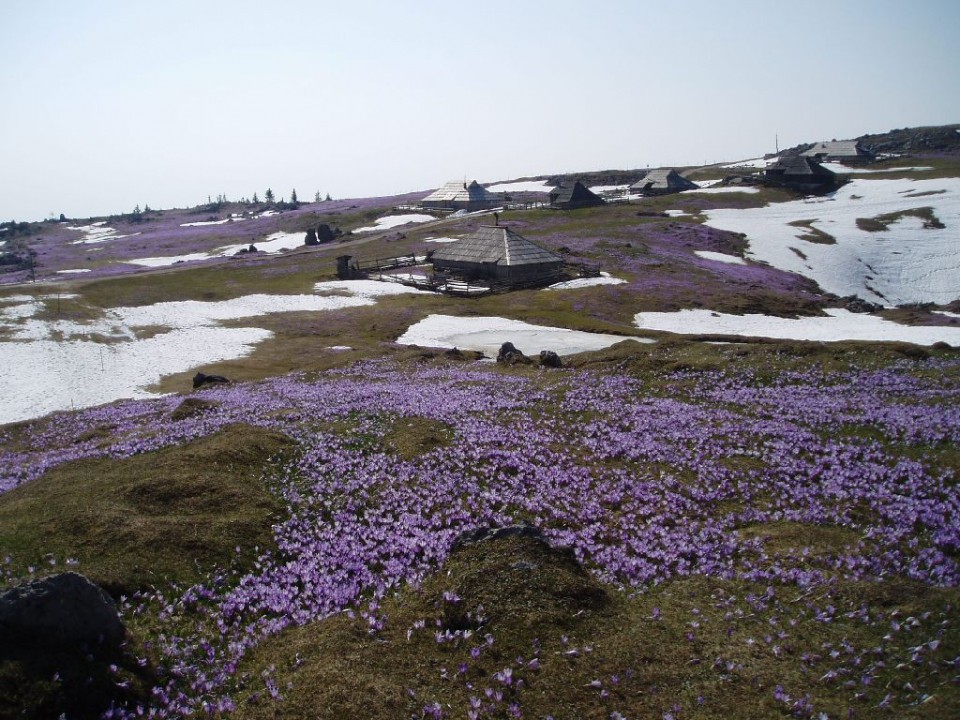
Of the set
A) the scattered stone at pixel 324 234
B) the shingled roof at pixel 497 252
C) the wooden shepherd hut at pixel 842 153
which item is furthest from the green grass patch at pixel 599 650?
the wooden shepherd hut at pixel 842 153

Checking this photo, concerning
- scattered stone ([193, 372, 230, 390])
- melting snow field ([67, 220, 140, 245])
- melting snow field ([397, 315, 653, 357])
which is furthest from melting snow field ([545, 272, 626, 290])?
melting snow field ([67, 220, 140, 245])

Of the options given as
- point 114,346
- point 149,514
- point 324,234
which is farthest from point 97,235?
point 149,514

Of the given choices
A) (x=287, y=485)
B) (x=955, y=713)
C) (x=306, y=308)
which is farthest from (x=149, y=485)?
(x=306, y=308)

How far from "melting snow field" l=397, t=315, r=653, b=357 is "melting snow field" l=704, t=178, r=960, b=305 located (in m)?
48.0

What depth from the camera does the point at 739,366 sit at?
31391 millimetres

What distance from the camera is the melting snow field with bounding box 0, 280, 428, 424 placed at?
39750mm

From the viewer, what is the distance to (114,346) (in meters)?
51.5

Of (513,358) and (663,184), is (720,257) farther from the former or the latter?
(663,184)

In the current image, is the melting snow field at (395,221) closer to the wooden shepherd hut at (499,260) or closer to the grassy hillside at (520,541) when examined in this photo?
the wooden shepherd hut at (499,260)

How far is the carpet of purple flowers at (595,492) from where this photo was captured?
37.6 ft

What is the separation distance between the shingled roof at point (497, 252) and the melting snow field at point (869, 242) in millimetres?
37432

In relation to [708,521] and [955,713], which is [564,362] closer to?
[708,521]

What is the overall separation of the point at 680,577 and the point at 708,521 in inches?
121

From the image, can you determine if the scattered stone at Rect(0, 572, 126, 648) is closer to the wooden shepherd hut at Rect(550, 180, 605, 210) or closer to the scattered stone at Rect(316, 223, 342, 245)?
the scattered stone at Rect(316, 223, 342, 245)
